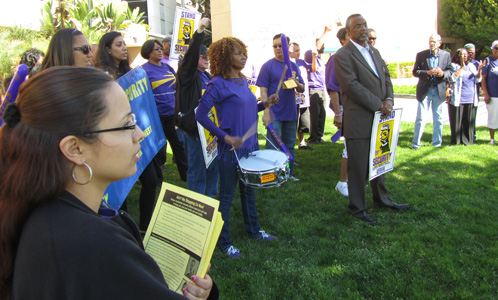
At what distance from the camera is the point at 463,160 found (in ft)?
25.1

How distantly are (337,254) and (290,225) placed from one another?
0.90 metres

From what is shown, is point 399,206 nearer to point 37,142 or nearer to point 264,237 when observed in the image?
point 264,237

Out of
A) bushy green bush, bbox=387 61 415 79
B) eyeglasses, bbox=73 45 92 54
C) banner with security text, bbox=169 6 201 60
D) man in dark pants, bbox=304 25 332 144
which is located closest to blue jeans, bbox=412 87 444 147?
man in dark pants, bbox=304 25 332 144

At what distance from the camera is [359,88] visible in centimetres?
467

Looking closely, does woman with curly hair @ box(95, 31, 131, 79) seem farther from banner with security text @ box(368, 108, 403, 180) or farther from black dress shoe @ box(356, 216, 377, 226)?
black dress shoe @ box(356, 216, 377, 226)

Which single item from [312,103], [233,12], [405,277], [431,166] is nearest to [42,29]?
[233,12]

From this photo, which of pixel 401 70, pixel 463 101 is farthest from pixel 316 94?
pixel 401 70

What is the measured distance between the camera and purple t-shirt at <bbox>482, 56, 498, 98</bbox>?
8.91m

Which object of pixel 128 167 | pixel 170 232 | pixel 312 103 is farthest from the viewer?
pixel 312 103

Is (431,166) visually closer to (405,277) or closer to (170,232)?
(405,277)

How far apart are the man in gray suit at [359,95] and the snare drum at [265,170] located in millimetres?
1356

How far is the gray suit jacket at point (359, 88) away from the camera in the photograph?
15.4ft

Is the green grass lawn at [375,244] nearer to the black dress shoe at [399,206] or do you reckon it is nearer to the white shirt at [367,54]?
the black dress shoe at [399,206]

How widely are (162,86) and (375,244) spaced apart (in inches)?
152
